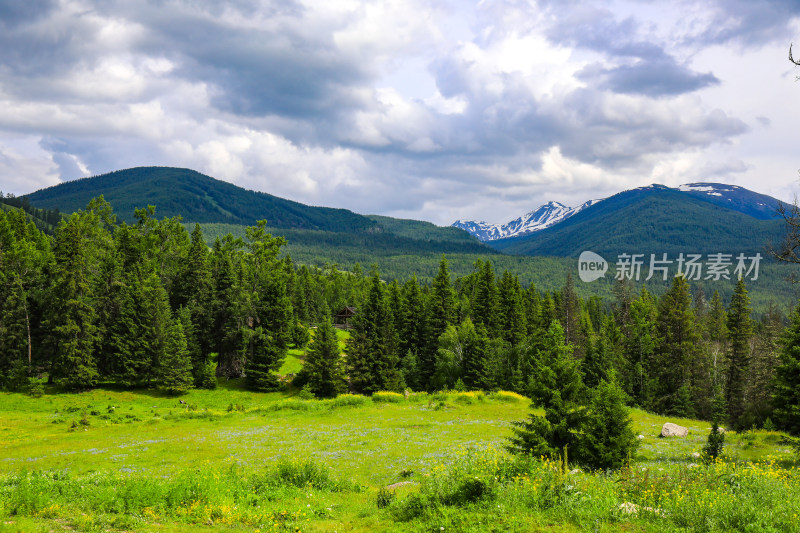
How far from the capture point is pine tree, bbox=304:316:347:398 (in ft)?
196

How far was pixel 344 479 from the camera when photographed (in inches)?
746

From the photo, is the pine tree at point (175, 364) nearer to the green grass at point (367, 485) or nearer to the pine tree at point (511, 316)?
the green grass at point (367, 485)

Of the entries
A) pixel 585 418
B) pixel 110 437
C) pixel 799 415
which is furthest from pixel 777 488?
pixel 110 437

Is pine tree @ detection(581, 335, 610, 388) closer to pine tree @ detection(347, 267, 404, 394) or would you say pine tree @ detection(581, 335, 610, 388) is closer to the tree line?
the tree line

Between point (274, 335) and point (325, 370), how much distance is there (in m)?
10.7

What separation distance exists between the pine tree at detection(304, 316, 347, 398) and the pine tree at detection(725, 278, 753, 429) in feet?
159

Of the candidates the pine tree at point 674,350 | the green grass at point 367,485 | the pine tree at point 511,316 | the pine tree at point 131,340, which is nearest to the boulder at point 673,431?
the green grass at point 367,485

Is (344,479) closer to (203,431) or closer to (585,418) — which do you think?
(585,418)

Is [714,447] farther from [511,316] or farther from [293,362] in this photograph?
[293,362]

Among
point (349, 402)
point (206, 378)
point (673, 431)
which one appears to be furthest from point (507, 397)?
point (206, 378)

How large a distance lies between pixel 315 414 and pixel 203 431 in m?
10.9

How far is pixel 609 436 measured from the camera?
19250mm

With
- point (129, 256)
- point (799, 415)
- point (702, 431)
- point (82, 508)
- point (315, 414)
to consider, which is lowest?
point (315, 414)

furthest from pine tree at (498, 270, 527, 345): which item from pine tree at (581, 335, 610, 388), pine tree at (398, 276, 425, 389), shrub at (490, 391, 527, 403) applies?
shrub at (490, 391, 527, 403)
